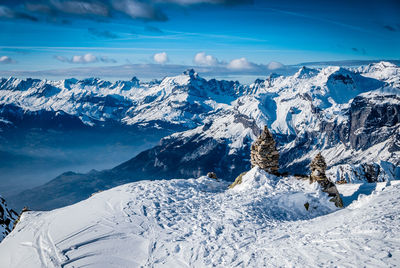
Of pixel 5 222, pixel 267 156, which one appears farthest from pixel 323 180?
pixel 5 222

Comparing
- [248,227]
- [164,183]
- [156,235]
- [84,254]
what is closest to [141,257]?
[156,235]

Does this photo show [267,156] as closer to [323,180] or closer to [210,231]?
[323,180]

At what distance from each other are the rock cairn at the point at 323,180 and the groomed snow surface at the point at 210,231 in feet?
3.68

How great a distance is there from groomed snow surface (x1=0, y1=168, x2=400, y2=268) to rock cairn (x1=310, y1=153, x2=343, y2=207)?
3.68 ft

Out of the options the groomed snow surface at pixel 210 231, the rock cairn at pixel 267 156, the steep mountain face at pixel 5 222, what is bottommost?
the steep mountain face at pixel 5 222

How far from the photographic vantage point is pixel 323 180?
34.9 metres

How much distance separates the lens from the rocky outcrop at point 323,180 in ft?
108

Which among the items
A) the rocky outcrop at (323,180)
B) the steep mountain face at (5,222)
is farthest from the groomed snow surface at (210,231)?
the steep mountain face at (5,222)

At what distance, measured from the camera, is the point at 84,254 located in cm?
2181

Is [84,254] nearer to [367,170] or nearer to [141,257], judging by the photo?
[141,257]

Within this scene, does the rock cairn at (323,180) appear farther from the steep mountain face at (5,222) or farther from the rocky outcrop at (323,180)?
the steep mountain face at (5,222)

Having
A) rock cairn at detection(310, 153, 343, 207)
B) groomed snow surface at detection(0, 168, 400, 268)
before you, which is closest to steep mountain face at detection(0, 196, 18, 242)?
groomed snow surface at detection(0, 168, 400, 268)

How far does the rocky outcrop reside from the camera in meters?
32.9

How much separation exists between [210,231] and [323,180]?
1844 cm
